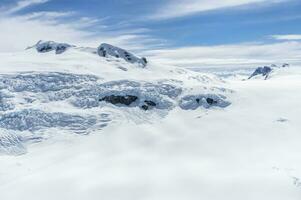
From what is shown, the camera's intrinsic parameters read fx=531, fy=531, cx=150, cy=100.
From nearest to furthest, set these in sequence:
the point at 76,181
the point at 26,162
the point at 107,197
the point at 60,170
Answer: the point at 107,197
the point at 76,181
the point at 60,170
the point at 26,162

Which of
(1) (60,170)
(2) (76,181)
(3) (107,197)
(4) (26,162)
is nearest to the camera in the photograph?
(3) (107,197)

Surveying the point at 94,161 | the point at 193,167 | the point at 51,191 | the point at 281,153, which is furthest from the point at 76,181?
the point at 281,153

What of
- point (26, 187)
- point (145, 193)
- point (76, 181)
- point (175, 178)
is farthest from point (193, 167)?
point (26, 187)

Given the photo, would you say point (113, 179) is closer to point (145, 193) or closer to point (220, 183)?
point (145, 193)

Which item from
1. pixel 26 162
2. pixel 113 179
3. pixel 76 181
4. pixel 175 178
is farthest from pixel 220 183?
pixel 26 162

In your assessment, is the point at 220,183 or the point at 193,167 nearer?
the point at 220,183

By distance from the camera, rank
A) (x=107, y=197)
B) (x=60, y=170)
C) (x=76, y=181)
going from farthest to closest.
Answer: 1. (x=60, y=170)
2. (x=76, y=181)
3. (x=107, y=197)

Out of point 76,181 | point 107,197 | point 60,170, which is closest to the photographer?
point 107,197

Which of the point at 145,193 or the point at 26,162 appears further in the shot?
the point at 26,162

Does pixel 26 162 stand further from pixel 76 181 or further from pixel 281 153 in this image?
pixel 281 153
